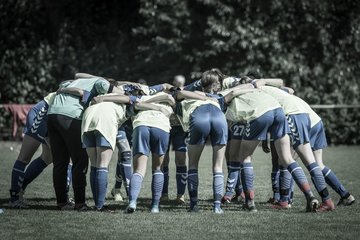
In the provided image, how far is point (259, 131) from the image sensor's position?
9406 millimetres

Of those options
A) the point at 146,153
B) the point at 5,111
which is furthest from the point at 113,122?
the point at 5,111

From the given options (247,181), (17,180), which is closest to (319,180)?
(247,181)

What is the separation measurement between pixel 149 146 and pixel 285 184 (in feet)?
6.44

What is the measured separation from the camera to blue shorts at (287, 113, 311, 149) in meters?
9.66

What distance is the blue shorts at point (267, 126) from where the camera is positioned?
940 centimetres

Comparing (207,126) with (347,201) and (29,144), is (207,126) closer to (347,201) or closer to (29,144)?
(347,201)

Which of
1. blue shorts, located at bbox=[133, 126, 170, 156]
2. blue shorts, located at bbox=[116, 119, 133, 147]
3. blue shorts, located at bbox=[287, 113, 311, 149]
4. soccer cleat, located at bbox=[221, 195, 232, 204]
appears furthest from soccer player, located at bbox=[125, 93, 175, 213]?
blue shorts, located at bbox=[287, 113, 311, 149]

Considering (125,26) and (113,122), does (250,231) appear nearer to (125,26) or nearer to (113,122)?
(113,122)

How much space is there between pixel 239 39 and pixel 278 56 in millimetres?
1433

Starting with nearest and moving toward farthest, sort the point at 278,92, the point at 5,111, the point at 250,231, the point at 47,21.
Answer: the point at 250,231 < the point at 278,92 < the point at 5,111 < the point at 47,21

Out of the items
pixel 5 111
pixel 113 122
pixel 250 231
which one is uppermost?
pixel 113 122

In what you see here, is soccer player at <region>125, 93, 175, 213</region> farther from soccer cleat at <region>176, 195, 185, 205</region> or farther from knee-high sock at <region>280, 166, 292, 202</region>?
knee-high sock at <region>280, 166, 292, 202</region>

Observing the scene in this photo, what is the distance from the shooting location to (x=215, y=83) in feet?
31.4

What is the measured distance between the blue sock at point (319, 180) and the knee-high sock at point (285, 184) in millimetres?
525
